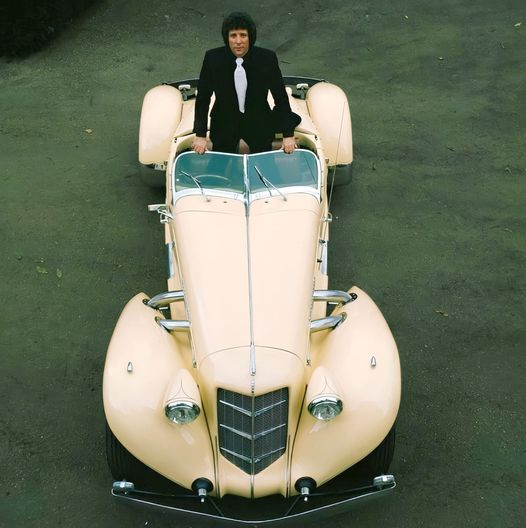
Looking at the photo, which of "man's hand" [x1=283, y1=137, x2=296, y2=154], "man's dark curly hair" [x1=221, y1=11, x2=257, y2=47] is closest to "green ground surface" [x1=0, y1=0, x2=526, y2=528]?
"man's hand" [x1=283, y1=137, x2=296, y2=154]

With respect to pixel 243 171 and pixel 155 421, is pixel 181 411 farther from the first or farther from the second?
pixel 243 171

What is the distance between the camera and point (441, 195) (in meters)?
6.61

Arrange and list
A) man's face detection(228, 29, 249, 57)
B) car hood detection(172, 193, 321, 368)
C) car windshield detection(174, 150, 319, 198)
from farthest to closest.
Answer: car windshield detection(174, 150, 319, 198) → man's face detection(228, 29, 249, 57) → car hood detection(172, 193, 321, 368)

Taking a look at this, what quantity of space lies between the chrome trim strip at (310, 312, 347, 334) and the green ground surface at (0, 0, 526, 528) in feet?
3.09

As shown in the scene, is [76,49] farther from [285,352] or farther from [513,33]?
[285,352]

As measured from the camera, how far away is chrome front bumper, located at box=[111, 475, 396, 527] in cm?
356

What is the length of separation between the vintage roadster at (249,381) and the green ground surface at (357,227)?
1.61 ft

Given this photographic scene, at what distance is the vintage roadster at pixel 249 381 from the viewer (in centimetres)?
372

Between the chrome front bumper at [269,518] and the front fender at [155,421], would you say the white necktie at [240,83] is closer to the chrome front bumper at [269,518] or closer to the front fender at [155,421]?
the front fender at [155,421]

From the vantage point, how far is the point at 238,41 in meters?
4.52

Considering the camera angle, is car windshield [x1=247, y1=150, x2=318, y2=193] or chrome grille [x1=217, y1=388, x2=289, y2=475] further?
car windshield [x1=247, y1=150, x2=318, y2=193]

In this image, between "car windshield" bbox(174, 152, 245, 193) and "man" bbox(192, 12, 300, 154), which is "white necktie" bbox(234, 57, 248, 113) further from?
"car windshield" bbox(174, 152, 245, 193)

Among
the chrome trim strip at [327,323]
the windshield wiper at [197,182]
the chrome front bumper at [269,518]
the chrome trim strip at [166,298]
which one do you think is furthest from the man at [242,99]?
the chrome front bumper at [269,518]

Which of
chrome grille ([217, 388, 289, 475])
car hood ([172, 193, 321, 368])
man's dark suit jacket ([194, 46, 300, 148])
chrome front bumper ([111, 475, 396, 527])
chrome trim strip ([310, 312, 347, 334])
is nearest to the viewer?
chrome front bumper ([111, 475, 396, 527])
